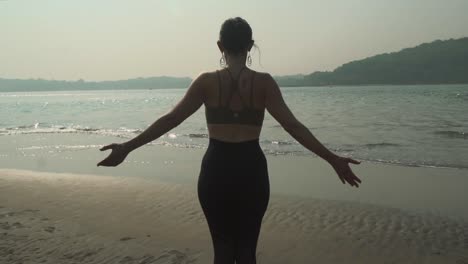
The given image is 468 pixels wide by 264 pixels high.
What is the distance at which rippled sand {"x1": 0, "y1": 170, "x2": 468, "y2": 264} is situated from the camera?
5309 mm

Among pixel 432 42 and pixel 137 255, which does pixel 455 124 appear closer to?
pixel 137 255

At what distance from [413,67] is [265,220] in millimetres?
159960

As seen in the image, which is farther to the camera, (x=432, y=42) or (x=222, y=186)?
(x=432, y=42)

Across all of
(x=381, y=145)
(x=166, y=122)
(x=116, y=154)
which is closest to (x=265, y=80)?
(x=166, y=122)

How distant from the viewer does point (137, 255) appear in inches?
207

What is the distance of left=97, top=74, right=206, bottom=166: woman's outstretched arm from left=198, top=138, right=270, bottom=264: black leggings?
0.25 metres

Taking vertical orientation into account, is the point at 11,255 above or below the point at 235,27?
below

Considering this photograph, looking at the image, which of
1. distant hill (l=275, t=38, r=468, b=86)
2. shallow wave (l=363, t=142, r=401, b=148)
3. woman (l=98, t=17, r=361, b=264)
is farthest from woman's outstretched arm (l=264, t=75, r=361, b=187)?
distant hill (l=275, t=38, r=468, b=86)

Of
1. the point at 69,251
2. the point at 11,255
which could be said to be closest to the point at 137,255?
the point at 69,251

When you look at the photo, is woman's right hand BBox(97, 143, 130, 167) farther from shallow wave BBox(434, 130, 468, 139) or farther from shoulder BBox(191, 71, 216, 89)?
shallow wave BBox(434, 130, 468, 139)

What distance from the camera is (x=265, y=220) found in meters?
6.98

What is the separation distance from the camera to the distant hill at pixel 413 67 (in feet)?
475

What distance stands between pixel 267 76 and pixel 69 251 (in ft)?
12.8

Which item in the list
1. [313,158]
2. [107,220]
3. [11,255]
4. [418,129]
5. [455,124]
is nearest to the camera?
[11,255]
